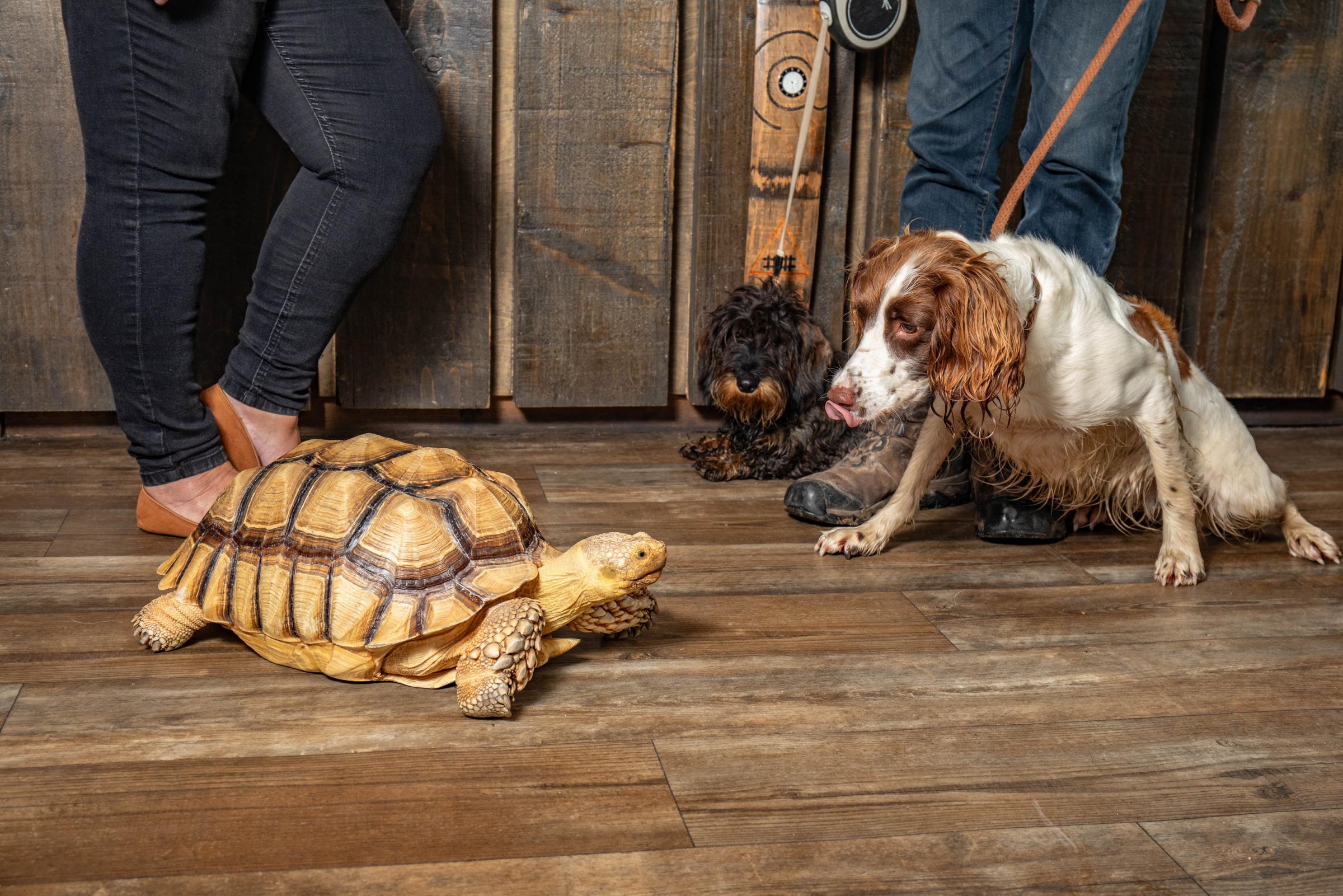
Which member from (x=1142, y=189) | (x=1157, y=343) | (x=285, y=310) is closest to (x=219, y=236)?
(x=285, y=310)

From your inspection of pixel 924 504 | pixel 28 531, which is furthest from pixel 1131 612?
pixel 28 531

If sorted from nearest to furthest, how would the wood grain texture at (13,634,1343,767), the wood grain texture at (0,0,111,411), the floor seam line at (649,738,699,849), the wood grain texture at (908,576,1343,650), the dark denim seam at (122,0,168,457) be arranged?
the floor seam line at (649,738,699,849)
the wood grain texture at (13,634,1343,767)
the wood grain texture at (908,576,1343,650)
the dark denim seam at (122,0,168,457)
the wood grain texture at (0,0,111,411)

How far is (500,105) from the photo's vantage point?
3.70m

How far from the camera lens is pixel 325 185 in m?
2.83

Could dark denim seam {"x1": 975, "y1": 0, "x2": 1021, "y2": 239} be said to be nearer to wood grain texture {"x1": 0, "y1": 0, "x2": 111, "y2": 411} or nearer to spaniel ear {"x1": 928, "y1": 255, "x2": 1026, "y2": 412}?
spaniel ear {"x1": 928, "y1": 255, "x2": 1026, "y2": 412}

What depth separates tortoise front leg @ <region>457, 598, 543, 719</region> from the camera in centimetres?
179

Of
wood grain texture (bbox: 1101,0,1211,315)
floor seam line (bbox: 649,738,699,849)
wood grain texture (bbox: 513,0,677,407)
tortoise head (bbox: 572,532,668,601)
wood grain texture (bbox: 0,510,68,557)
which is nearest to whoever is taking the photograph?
floor seam line (bbox: 649,738,699,849)

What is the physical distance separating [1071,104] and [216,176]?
2046 millimetres

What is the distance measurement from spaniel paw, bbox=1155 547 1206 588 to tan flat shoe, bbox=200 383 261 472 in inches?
86.5

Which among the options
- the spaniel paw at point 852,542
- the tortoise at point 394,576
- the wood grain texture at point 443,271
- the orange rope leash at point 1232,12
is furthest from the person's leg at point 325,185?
the orange rope leash at point 1232,12

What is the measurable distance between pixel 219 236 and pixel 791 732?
2610 millimetres

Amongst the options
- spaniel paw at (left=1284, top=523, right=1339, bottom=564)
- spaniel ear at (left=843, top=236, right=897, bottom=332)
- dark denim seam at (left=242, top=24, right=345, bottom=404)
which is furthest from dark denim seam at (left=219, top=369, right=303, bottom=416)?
spaniel paw at (left=1284, top=523, right=1339, bottom=564)

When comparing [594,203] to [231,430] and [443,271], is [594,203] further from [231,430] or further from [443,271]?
[231,430]

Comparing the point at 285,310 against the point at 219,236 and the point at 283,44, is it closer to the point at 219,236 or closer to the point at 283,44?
the point at 283,44
